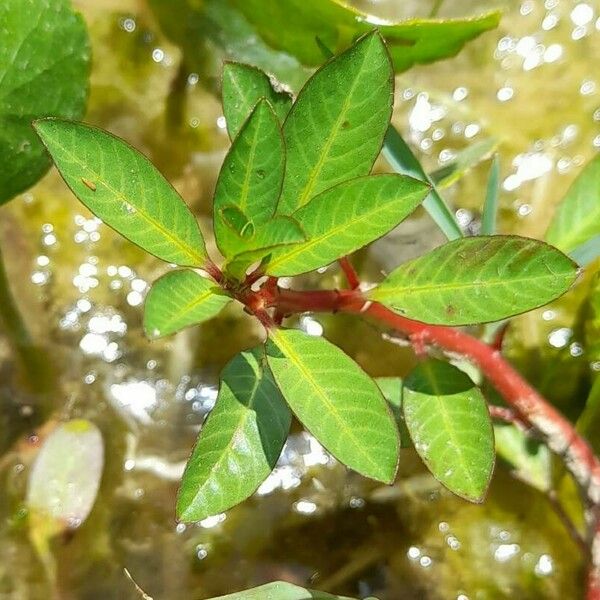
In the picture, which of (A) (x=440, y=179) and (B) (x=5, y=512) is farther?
(B) (x=5, y=512)

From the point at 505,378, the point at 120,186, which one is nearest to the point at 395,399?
the point at 505,378

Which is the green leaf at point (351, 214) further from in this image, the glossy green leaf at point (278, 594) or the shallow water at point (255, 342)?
the shallow water at point (255, 342)

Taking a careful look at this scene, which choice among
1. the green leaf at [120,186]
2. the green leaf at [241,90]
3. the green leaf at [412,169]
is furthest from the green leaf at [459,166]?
the green leaf at [120,186]

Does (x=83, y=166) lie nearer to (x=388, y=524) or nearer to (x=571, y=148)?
(x=388, y=524)

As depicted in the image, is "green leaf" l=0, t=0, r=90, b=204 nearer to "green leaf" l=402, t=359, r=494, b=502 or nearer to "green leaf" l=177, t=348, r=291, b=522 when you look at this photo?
"green leaf" l=177, t=348, r=291, b=522

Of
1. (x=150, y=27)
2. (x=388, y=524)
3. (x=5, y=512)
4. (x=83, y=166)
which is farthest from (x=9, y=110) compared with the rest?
(x=388, y=524)

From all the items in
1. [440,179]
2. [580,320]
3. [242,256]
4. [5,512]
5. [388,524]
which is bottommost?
[388,524]

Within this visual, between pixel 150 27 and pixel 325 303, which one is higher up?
pixel 150 27
